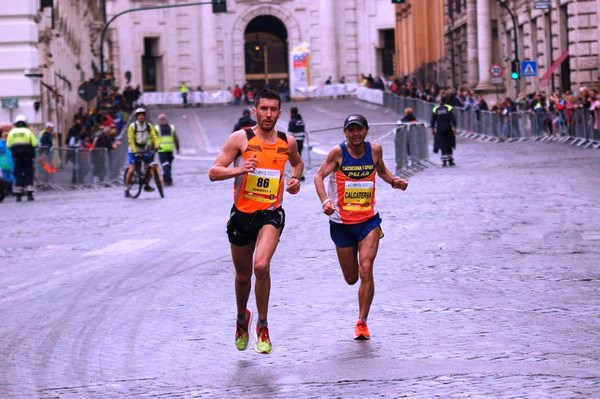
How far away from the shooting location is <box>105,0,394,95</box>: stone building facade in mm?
96375

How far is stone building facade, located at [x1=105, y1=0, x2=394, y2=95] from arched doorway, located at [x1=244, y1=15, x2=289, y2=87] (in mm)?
64

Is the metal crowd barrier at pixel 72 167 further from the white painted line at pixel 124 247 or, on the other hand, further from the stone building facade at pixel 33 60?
the white painted line at pixel 124 247

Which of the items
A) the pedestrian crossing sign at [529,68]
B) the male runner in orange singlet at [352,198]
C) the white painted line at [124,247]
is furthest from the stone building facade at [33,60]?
the male runner in orange singlet at [352,198]

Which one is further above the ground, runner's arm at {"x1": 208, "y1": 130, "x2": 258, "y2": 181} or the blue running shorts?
runner's arm at {"x1": 208, "y1": 130, "x2": 258, "y2": 181}

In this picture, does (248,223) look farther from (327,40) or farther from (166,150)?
(327,40)

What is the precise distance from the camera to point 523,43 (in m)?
60.2

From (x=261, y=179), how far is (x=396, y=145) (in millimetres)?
23952

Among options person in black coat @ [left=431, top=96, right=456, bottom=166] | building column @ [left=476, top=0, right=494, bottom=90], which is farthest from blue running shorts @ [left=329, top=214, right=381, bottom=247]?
building column @ [left=476, top=0, right=494, bottom=90]

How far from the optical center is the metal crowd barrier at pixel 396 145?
33.7 metres

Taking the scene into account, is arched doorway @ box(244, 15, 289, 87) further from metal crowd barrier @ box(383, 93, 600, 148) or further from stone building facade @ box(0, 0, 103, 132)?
stone building facade @ box(0, 0, 103, 132)

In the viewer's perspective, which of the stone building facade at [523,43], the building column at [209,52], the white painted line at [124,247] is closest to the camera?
the white painted line at [124,247]

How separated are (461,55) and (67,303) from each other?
60320mm

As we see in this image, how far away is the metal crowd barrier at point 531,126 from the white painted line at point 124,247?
869 inches

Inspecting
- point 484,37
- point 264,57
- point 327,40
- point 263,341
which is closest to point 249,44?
point 264,57
